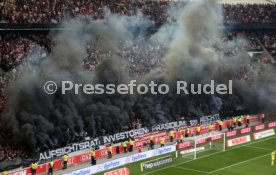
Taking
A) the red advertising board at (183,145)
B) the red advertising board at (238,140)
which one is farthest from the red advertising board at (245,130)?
the red advertising board at (183,145)

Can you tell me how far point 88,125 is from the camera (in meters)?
34.8

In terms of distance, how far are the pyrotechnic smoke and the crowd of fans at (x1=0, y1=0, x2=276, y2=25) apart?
1.22 metres

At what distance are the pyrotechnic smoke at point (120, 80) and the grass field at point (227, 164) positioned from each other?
6.12 m

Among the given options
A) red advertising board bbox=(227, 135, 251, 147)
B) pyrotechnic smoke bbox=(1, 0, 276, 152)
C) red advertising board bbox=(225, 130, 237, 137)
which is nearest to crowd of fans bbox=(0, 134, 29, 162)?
pyrotechnic smoke bbox=(1, 0, 276, 152)

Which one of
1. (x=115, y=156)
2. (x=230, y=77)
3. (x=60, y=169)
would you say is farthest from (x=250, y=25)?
(x=60, y=169)

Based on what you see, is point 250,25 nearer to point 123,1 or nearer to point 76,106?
point 123,1

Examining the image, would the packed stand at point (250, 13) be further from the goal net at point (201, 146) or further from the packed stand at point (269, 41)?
the goal net at point (201, 146)

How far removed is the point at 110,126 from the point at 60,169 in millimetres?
7600

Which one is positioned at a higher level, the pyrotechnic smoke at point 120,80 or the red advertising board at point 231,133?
the pyrotechnic smoke at point 120,80

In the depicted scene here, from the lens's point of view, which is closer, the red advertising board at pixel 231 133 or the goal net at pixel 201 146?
the goal net at pixel 201 146

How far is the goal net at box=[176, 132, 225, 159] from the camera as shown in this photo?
32.7 metres

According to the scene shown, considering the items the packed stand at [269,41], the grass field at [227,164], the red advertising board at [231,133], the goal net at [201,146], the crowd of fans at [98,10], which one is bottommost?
the grass field at [227,164]

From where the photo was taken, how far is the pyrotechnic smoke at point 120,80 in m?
31.8

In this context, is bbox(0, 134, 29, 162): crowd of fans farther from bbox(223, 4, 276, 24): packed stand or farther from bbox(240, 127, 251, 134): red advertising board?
bbox(223, 4, 276, 24): packed stand
